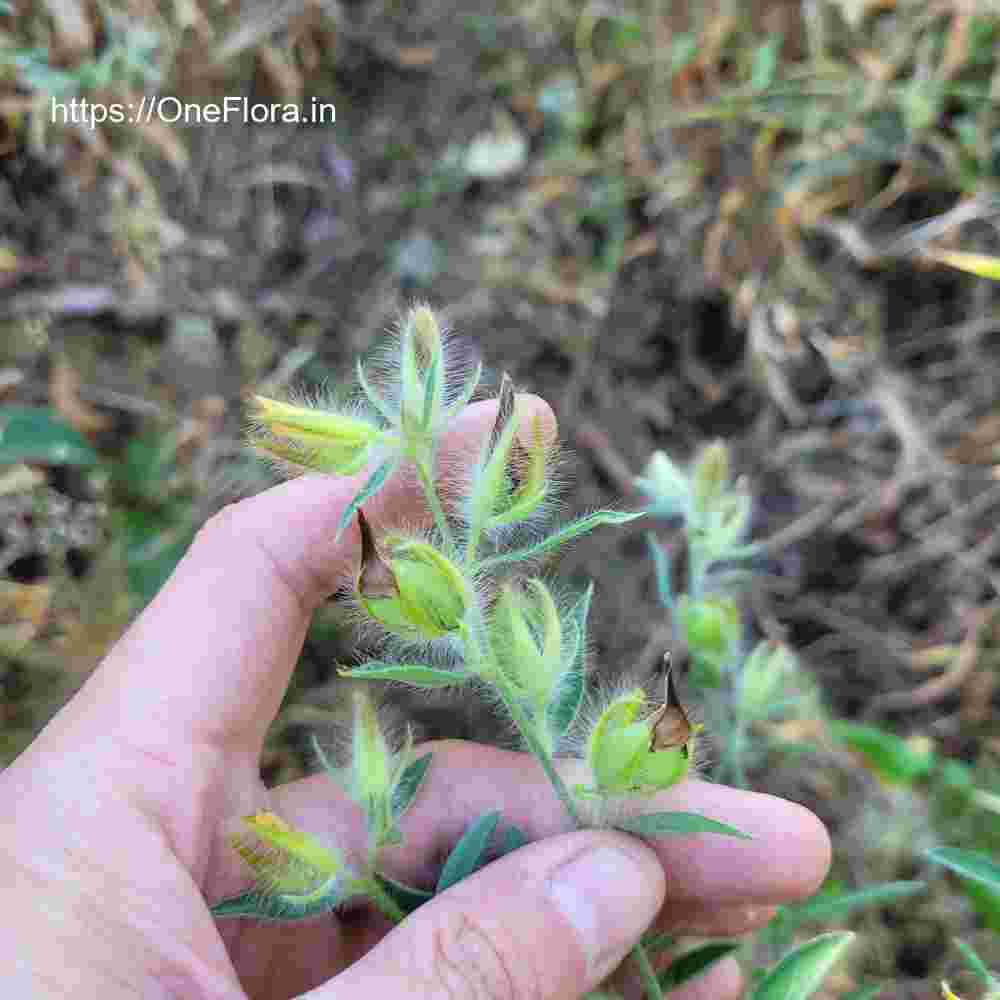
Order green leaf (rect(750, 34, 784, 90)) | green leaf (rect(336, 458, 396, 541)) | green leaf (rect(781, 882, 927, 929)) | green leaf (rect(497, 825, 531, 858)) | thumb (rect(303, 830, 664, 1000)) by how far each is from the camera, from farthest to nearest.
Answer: green leaf (rect(750, 34, 784, 90)) → green leaf (rect(781, 882, 927, 929)) → green leaf (rect(497, 825, 531, 858)) → thumb (rect(303, 830, 664, 1000)) → green leaf (rect(336, 458, 396, 541))

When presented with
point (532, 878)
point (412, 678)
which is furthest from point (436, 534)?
point (532, 878)

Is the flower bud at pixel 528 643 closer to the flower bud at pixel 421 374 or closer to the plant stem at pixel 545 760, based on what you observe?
the plant stem at pixel 545 760

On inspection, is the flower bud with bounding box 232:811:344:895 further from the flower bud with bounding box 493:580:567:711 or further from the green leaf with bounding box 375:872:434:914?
the flower bud with bounding box 493:580:567:711

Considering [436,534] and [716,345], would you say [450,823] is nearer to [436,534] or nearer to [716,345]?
[436,534]

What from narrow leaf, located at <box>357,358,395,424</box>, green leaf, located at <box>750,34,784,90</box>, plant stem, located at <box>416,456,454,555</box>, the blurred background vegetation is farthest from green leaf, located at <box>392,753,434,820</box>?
green leaf, located at <box>750,34,784,90</box>

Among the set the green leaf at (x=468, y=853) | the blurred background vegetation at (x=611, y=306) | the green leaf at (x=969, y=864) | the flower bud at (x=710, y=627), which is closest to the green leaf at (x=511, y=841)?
the green leaf at (x=468, y=853)

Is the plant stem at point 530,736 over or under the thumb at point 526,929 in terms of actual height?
over
